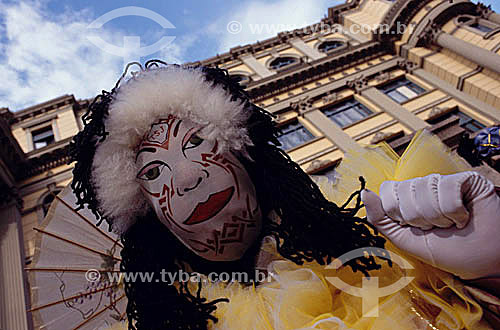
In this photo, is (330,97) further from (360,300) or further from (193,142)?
(360,300)

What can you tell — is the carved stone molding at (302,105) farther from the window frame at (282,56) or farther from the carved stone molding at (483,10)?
the carved stone molding at (483,10)

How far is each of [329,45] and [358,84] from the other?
3738 millimetres

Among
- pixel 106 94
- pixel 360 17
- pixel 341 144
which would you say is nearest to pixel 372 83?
pixel 341 144

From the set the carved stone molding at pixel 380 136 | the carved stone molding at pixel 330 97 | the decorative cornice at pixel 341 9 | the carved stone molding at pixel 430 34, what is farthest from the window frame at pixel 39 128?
the carved stone molding at pixel 430 34

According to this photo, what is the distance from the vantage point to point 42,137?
38.8 ft

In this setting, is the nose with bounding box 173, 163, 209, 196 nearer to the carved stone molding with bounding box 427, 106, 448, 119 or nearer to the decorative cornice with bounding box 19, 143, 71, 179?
the decorative cornice with bounding box 19, 143, 71, 179

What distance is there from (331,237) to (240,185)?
58cm

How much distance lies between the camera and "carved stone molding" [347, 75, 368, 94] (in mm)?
11527

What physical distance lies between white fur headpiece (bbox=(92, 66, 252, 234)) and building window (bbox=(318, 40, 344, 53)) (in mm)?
12940

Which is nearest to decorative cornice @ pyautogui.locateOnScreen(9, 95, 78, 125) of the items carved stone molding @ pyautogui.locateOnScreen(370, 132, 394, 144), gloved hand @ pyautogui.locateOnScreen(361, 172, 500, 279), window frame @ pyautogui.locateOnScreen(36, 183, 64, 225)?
window frame @ pyautogui.locateOnScreen(36, 183, 64, 225)

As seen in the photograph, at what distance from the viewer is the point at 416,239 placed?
155cm

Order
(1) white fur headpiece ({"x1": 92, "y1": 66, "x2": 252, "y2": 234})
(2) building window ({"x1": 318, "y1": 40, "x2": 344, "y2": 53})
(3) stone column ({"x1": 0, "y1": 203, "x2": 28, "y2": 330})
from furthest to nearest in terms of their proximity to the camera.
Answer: (2) building window ({"x1": 318, "y1": 40, "x2": 344, "y2": 53})
(3) stone column ({"x1": 0, "y1": 203, "x2": 28, "y2": 330})
(1) white fur headpiece ({"x1": 92, "y1": 66, "x2": 252, "y2": 234})

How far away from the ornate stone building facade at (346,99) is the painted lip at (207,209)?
7388 millimetres

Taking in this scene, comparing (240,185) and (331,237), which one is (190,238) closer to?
(240,185)
